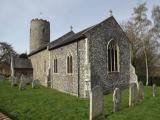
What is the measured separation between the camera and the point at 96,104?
10.6 m

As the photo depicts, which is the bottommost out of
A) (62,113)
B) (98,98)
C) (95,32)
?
(62,113)

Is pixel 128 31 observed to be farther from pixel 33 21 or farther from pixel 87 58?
pixel 87 58

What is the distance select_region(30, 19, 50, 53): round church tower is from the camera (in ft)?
135

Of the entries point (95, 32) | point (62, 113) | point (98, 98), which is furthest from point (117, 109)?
point (95, 32)

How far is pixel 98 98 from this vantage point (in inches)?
424

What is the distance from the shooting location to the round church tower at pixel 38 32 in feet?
135

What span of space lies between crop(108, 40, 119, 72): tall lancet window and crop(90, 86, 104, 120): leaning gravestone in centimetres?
1022

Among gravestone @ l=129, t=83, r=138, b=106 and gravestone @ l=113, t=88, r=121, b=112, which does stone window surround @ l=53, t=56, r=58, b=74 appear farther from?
gravestone @ l=113, t=88, r=121, b=112

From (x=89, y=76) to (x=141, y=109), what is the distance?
7258 mm

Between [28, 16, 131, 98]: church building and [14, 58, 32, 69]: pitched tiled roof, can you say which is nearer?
[28, 16, 131, 98]: church building

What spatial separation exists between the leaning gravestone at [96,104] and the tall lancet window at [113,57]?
33.5 feet

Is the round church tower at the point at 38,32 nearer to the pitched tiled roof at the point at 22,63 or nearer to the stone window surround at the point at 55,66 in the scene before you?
the pitched tiled roof at the point at 22,63

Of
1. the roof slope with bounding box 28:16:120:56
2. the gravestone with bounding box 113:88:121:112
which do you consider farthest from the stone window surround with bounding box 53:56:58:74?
the gravestone with bounding box 113:88:121:112

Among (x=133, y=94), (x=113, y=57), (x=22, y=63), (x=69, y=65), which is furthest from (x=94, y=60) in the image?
(x=22, y=63)
